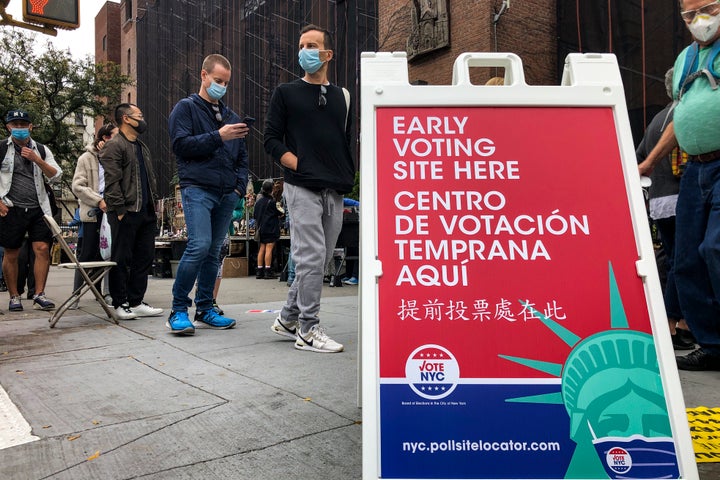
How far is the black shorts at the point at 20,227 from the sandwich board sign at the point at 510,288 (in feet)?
16.4

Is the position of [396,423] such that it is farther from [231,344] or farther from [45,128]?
[45,128]

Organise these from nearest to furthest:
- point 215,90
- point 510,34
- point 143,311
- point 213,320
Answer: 1. point 215,90
2. point 213,320
3. point 143,311
4. point 510,34

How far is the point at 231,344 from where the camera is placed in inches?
150

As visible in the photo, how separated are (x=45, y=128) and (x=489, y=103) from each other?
27268mm

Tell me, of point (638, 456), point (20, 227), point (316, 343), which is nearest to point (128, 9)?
point (20, 227)

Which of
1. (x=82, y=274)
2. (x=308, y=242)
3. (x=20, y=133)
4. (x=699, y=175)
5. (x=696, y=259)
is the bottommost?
(x=82, y=274)

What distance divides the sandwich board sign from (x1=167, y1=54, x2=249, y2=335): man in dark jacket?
2.34 m

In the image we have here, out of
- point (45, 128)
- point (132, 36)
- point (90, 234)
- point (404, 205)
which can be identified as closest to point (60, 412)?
point (404, 205)

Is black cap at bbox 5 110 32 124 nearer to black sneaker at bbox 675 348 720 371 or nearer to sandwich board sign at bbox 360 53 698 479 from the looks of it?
sandwich board sign at bbox 360 53 698 479

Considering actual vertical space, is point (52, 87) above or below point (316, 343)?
above

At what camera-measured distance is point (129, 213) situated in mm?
5125

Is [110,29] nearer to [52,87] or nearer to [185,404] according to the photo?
[52,87]

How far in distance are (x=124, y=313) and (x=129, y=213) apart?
0.89 metres

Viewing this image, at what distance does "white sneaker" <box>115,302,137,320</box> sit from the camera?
5.00 m
